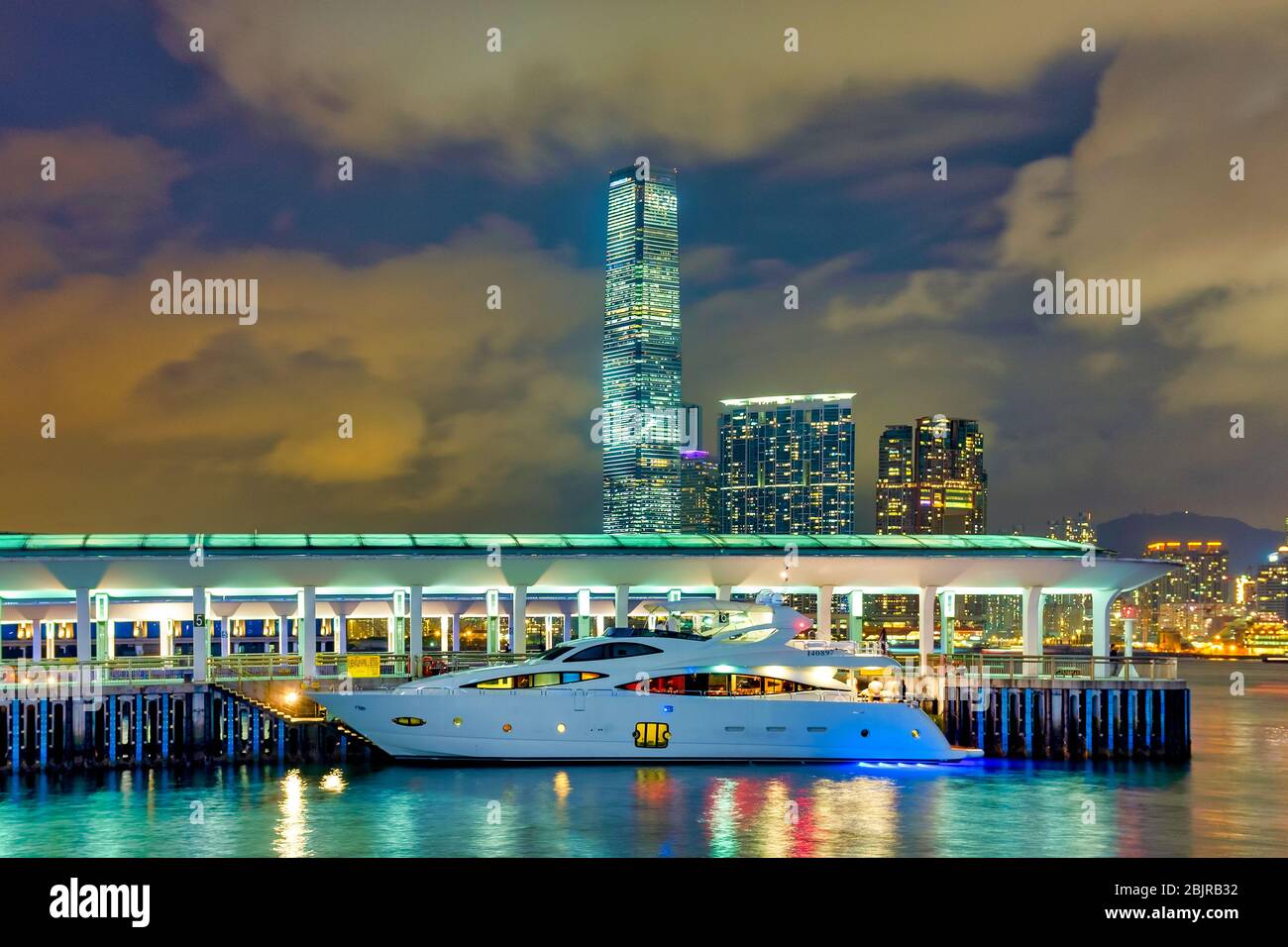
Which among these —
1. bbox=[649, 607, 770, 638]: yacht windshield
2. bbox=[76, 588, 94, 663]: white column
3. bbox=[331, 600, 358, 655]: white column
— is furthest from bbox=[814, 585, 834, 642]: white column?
bbox=[331, 600, 358, 655]: white column

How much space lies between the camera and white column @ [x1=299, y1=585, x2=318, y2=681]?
5091cm

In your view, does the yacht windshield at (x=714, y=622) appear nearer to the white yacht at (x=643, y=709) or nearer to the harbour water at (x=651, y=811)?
the white yacht at (x=643, y=709)

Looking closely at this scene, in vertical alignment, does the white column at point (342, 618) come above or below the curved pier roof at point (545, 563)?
below

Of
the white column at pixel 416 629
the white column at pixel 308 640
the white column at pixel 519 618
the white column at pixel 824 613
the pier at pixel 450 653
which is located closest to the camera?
the pier at pixel 450 653

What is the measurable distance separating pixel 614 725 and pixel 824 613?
2467cm

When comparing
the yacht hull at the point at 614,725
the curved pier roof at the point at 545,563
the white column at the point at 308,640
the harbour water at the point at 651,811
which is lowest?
the harbour water at the point at 651,811

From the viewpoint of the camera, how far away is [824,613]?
66.9 metres

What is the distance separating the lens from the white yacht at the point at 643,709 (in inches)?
1741

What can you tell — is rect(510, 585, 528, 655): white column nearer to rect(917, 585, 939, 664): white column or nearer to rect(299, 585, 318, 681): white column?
rect(299, 585, 318, 681): white column

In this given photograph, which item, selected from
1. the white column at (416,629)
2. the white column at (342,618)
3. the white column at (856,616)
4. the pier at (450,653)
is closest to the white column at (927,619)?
the pier at (450,653)

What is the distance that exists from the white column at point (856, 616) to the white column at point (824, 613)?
1353mm

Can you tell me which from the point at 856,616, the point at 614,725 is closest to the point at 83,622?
the point at 614,725
